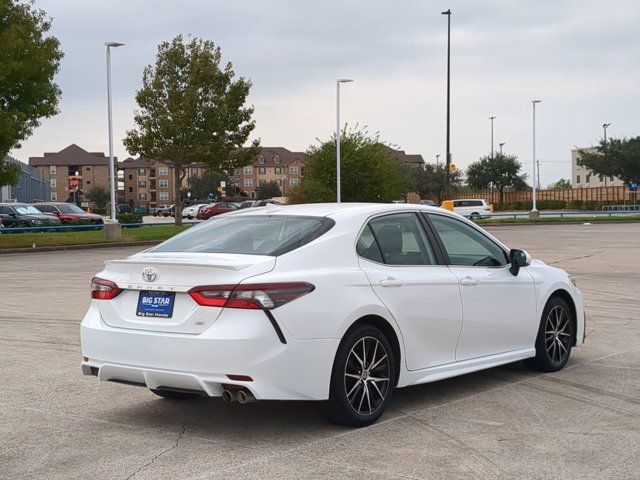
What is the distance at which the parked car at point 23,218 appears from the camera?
140ft

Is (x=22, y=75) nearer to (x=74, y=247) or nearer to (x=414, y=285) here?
(x=74, y=247)

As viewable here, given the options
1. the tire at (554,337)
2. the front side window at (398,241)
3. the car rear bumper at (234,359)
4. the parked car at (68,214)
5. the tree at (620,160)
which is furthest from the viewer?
the tree at (620,160)

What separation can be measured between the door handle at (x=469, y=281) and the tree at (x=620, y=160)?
Result: 278ft

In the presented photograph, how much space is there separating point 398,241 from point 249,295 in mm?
1591

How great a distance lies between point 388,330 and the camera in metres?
6.23

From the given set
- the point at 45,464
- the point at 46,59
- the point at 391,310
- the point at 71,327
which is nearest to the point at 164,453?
the point at 45,464

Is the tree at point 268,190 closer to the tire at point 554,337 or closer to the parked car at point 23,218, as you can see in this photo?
the parked car at point 23,218

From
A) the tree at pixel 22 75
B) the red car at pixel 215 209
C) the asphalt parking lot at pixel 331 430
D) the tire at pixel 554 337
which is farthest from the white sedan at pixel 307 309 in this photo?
the red car at pixel 215 209

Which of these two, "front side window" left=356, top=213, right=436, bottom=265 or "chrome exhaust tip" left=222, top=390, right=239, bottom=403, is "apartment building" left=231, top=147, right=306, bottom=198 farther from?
"chrome exhaust tip" left=222, top=390, right=239, bottom=403

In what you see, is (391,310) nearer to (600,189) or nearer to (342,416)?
(342,416)

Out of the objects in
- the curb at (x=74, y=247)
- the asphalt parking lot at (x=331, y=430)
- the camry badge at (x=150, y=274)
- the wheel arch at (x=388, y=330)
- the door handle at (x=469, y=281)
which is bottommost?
the curb at (x=74, y=247)

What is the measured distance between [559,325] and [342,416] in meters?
3.07

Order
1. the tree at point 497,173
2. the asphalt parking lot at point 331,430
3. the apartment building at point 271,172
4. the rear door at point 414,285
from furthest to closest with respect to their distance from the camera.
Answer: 1. the apartment building at point 271,172
2. the tree at point 497,173
3. the rear door at point 414,285
4. the asphalt parking lot at point 331,430

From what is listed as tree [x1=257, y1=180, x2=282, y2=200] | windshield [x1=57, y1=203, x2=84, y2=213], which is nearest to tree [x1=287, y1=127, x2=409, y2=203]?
windshield [x1=57, y1=203, x2=84, y2=213]
